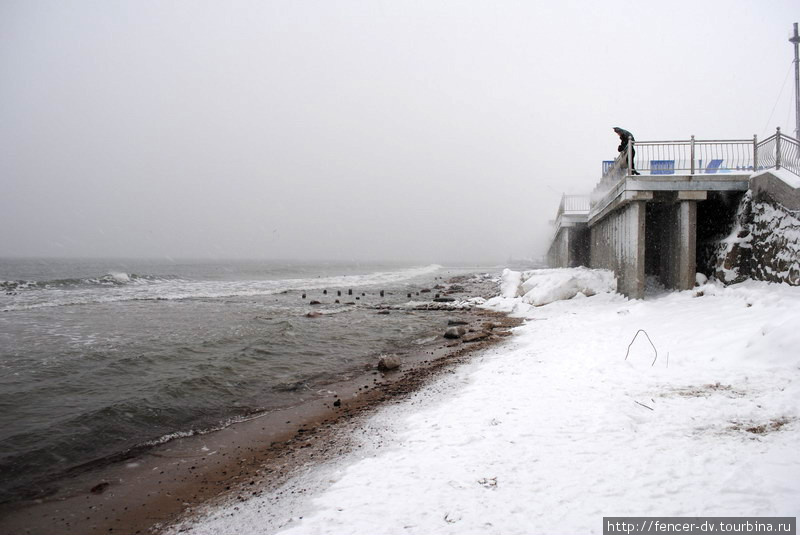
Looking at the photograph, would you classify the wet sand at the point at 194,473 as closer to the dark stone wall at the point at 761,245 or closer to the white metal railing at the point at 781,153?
the dark stone wall at the point at 761,245

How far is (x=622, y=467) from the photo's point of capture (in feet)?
13.6

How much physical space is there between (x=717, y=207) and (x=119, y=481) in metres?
16.9

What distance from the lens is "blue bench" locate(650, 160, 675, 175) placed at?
13.5 m

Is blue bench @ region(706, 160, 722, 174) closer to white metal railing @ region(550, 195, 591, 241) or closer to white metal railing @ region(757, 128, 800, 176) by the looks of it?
white metal railing @ region(757, 128, 800, 176)

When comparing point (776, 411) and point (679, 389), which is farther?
point (679, 389)

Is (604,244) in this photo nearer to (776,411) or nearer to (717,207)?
(717,207)

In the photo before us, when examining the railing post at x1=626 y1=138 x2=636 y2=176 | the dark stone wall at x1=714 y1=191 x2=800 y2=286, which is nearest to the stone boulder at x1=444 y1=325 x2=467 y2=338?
the railing post at x1=626 y1=138 x2=636 y2=176

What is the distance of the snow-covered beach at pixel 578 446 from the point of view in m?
3.59

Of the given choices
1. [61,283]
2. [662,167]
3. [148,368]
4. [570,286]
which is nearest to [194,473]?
[148,368]

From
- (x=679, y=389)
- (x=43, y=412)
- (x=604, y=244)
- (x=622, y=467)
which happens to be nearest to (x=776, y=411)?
(x=679, y=389)

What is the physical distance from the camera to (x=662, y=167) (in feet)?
45.0

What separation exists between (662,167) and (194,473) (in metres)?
15.7

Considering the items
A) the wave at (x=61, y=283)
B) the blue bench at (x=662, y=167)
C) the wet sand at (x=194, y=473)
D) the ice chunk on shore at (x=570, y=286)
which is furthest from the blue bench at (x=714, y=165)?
the wave at (x=61, y=283)

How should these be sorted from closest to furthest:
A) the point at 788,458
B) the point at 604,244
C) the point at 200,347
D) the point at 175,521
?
the point at 788,458, the point at 175,521, the point at 200,347, the point at 604,244
